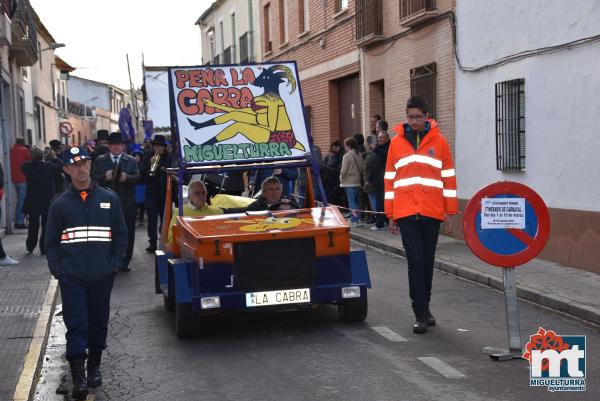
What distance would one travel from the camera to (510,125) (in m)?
14.2

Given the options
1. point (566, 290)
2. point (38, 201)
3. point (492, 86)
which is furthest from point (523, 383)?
point (38, 201)

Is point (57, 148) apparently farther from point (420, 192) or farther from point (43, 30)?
point (43, 30)

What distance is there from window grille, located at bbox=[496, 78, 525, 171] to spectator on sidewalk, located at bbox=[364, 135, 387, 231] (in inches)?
131

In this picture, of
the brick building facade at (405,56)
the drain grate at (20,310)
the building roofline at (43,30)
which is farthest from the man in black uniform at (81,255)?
the building roofline at (43,30)

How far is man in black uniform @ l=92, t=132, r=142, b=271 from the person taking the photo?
13.2 metres

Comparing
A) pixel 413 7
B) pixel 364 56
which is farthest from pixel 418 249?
pixel 364 56

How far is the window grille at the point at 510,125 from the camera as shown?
13.9 m

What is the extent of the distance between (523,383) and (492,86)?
8992mm

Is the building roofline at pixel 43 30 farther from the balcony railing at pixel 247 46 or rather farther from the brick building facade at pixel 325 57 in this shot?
the brick building facade at pixel 325 57

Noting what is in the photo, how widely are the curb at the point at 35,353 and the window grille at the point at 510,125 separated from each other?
7.10 metres

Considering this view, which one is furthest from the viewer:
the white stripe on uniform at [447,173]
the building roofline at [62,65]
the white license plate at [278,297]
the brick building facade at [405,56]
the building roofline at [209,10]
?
the building roofline at [62,65]

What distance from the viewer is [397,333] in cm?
833

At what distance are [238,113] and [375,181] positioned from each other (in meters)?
8.20

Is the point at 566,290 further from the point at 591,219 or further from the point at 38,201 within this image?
the point at 38,201
